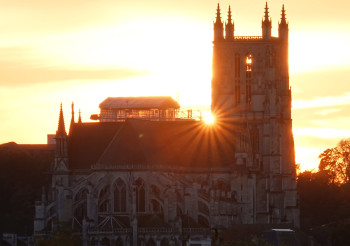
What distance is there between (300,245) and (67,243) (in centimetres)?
2265

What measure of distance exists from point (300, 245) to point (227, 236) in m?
8.89

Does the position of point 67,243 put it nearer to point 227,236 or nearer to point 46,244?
point 46,244

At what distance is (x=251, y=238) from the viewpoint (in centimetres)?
18588

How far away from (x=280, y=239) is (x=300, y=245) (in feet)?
35.1

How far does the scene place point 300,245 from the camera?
193 m

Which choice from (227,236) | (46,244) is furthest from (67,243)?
(227,236)

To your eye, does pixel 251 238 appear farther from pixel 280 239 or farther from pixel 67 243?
pixel 67 243

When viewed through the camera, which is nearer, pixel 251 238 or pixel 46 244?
pixel 251 238

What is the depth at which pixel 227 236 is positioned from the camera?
19862 cm

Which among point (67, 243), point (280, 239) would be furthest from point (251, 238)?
point (67, 243)

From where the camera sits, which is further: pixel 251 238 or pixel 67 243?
pixel 67 243

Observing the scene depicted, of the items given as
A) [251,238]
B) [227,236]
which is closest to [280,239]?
[251,238]

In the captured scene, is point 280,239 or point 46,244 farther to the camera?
point 46,244

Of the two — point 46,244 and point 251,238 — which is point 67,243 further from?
point 251,238
